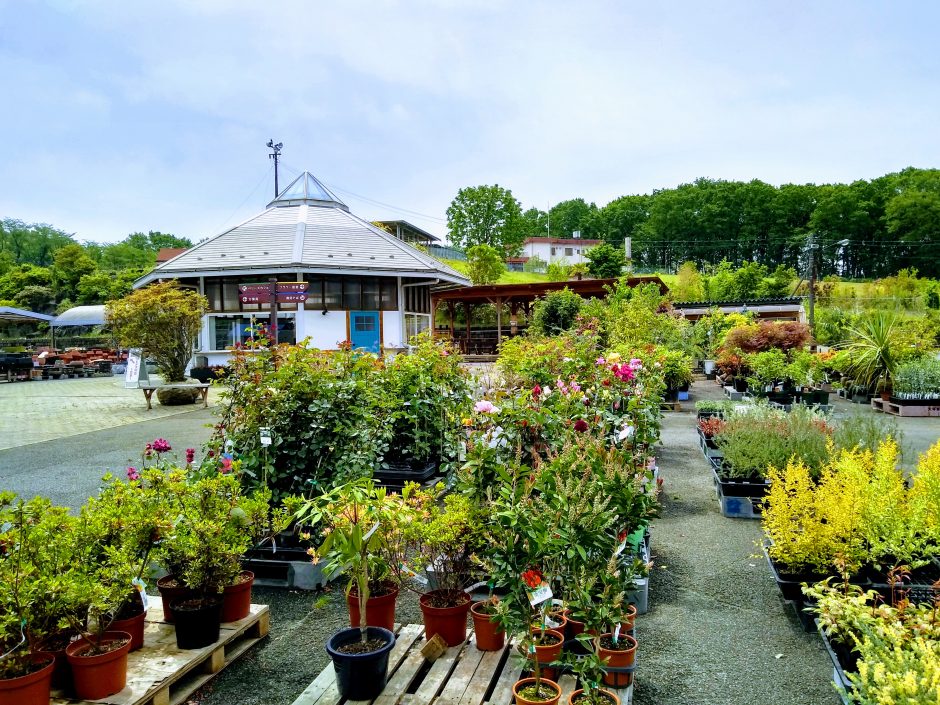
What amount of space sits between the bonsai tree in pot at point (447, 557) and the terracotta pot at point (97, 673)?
1.24 m

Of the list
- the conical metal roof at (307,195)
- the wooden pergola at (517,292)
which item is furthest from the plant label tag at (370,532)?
the conical metal roof at (307,195)

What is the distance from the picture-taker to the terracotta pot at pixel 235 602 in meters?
3.23

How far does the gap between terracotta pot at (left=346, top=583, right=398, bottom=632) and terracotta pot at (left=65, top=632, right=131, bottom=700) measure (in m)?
0.95

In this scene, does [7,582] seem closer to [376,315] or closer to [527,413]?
[527,413]

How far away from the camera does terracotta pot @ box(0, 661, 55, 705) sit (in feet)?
7.32

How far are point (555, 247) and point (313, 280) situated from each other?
56588 mm

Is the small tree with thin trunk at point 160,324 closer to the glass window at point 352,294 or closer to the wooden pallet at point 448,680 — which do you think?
the glass window at point 352,294

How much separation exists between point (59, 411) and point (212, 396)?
3.60 m

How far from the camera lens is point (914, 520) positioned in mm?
3129

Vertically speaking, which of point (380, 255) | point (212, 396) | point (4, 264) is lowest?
point (212, 396)

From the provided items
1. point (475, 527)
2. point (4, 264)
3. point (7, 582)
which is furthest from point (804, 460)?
point (4, 264)

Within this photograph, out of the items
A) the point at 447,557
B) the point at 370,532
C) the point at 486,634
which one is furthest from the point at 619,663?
the point at 370,532

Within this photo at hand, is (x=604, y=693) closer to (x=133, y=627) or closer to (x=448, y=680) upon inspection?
(x=448, y=680)

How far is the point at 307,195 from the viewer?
89.1 feet
